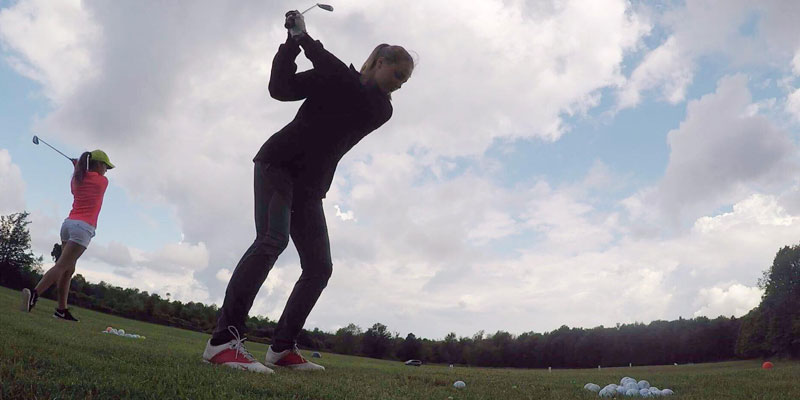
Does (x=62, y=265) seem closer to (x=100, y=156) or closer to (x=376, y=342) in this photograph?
(x=100, y=156)

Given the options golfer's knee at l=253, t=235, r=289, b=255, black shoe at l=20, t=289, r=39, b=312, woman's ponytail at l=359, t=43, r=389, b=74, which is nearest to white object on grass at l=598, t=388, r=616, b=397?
golfer's knee at l=253, t=235, r=289, b=255

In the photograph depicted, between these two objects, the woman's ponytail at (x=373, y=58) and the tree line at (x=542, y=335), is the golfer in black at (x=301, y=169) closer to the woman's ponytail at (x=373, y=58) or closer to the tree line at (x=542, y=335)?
the woman's ponytail at (x=373, y=58)

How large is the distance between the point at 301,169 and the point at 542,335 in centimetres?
7016

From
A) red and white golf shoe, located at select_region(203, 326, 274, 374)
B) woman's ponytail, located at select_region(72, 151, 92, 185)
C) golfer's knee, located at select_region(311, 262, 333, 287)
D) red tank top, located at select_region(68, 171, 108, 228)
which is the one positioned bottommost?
red and white golf shoe, located at select_region(203, 326, 274, 374)

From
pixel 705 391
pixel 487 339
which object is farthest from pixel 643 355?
pixel 705 391

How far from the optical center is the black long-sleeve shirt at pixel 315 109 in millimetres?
4086

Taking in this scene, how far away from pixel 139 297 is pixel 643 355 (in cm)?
5426

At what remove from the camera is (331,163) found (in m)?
4.50

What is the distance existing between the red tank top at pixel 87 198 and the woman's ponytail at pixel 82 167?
51 millimetres

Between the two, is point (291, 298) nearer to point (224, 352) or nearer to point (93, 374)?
point (224, 352)

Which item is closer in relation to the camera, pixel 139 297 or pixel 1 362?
pixel 1 362

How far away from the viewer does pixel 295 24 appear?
4.05 meters

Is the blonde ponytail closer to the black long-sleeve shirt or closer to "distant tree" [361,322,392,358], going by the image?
the black long-sleeve shirt

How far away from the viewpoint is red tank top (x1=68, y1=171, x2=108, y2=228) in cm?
830
